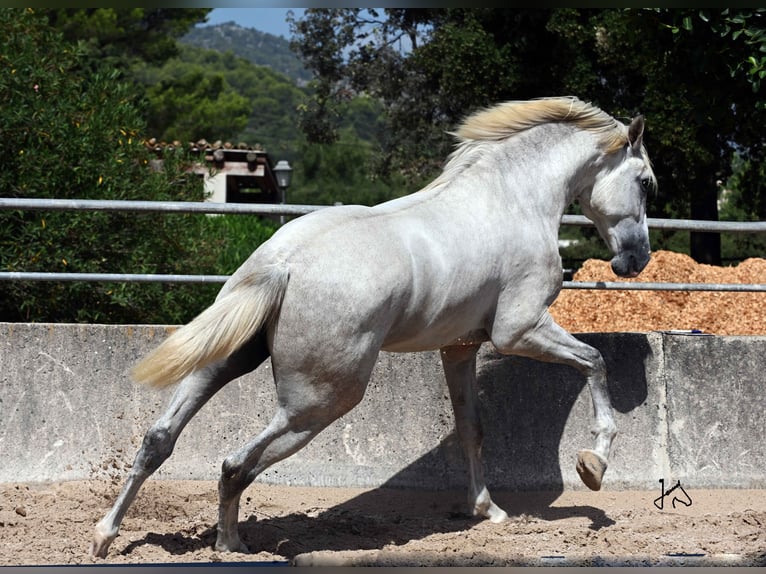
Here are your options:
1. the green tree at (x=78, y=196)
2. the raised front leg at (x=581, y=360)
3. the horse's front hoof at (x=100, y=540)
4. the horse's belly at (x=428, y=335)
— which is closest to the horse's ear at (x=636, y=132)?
the raised front leg at (x=581, y=360)

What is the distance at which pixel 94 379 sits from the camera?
5.88 meters

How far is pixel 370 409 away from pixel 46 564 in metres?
2.34

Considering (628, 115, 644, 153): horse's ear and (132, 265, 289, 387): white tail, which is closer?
(132, 265, 289, 387): white tail

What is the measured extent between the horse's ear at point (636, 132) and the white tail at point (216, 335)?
7.89 ft

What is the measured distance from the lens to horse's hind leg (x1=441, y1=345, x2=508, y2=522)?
556cm

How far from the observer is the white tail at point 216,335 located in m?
4.24

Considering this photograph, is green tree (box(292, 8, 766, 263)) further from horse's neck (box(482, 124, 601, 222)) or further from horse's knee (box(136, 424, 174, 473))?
horse's knee (box(136, 424, 174, 473))

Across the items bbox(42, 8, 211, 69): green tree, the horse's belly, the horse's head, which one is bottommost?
the horse's belly

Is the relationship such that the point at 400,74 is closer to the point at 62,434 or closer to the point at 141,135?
the point at 141,135

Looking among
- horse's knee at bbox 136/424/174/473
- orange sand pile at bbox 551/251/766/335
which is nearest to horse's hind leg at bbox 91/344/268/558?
horse's knee at bbox 136/424/174/473

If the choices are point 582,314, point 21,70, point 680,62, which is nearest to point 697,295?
point 582,314

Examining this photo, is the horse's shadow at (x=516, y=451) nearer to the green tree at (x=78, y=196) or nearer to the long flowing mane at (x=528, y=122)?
the long flowing mane at (x=528, y=122)

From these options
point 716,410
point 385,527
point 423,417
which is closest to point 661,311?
point 716,410

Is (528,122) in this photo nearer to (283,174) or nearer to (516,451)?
(516,451)
